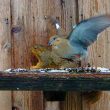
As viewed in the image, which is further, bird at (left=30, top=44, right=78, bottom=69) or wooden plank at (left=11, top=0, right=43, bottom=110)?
Result: wooden plank at (left=11, top=0, right=43, bottom=110)

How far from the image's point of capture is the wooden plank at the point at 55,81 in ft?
10.1

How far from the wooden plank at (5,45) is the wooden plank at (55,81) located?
22.7 inches

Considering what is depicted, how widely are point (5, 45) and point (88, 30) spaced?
0.52 meters

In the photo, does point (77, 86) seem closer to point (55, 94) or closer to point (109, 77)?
point (109, 77)

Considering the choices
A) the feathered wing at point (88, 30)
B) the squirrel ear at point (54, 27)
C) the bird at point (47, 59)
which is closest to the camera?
the feathered wing at point (88, 30)

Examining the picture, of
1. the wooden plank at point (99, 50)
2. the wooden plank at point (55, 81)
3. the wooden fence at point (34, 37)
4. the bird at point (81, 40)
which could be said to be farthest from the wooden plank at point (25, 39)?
the wooden plank at point (55, 81)

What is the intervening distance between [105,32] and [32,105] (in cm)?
61

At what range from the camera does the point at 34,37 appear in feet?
12.1

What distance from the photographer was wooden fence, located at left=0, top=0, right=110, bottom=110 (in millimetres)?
3670

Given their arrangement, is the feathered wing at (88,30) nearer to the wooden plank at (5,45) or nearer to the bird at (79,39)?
the bird at (79,39)

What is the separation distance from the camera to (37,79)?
3072 mm

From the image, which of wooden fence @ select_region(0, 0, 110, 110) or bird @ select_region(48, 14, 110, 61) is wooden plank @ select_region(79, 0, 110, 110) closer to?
wooden fence @ select_region(0, 0, 110, 110)

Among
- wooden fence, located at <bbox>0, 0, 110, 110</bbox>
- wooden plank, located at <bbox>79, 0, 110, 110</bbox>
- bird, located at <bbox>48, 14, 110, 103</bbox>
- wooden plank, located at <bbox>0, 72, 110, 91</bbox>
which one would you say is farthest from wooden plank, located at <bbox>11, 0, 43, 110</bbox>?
wooden plank, located at <bbox>0, 72, 110, 91</bbox>

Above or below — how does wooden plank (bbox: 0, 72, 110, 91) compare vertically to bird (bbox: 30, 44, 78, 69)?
below
